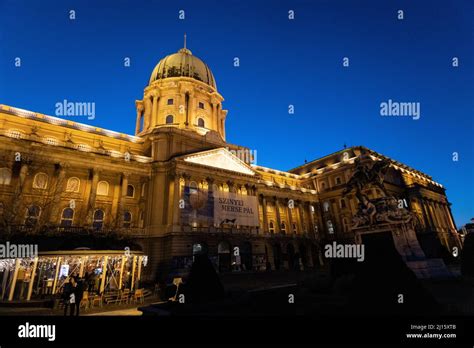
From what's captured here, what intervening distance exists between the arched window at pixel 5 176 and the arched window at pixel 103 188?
802 centimetres

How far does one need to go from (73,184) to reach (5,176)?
5.81m

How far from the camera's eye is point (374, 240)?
20.3 ft

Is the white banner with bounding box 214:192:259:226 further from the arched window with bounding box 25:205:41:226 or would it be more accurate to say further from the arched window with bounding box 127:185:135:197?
the arched window with bounding box 25:205:41:226

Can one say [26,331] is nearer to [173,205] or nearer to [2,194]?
[173,205]

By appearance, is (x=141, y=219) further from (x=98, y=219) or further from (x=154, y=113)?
(x=154, y=113)

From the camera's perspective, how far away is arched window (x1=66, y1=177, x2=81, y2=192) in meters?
27.8

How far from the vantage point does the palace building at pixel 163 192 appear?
24.8 m

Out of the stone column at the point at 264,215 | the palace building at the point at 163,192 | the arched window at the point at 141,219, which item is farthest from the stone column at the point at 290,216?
the arched window at the point at 141,219

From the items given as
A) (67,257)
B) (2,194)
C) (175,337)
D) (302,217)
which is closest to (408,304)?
(175,337)

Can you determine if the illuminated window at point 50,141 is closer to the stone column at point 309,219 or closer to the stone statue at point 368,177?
the stone statue at point 368,177

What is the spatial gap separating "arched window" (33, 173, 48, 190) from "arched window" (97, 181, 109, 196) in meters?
5.10

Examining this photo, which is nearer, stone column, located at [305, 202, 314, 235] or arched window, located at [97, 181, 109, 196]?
arched window, located at [97, 181, 109, 196]

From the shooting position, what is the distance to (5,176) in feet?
81.4

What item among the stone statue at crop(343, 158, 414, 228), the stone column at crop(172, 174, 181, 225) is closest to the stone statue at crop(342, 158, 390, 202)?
the stone statue at crop(343, 158, 414, 228)
